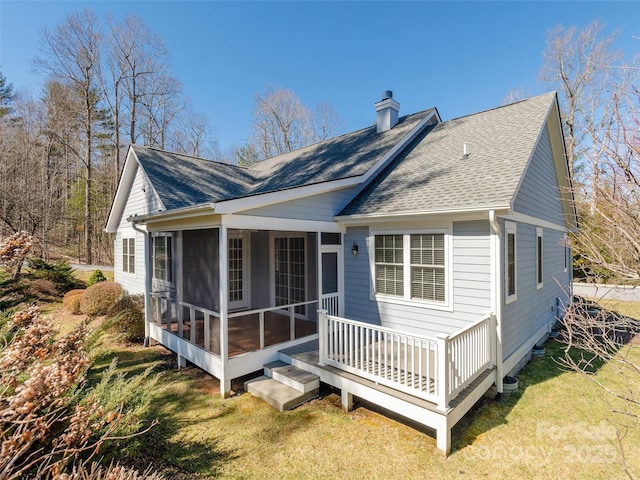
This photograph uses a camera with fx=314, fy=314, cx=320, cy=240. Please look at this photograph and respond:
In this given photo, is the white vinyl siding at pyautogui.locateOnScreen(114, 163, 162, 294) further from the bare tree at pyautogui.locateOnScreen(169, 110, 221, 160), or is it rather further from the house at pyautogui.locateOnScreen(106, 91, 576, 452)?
the bare tree at pyautogui.locateOnScreen(169, 110, 221, 160)

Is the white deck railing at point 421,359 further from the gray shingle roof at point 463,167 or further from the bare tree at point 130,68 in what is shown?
the bare tree at point 130,68

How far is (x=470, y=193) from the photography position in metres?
5.71

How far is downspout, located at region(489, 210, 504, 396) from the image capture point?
528cm

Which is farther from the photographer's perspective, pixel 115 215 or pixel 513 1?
pixel 115 215

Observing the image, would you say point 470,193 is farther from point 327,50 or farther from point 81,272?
point 81,272

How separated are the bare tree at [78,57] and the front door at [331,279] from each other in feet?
63.8

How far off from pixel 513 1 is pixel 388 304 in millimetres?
11457

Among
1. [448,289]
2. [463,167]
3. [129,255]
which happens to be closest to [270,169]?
[129,255]

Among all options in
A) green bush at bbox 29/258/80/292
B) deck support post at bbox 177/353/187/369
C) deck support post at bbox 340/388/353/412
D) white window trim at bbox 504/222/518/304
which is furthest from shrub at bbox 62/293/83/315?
white window trim at bbox 504/222/518/304

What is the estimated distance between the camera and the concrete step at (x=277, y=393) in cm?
508

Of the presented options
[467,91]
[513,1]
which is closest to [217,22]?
[513,1]

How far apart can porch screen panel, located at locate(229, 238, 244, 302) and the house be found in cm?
4

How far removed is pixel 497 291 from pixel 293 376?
381 centimetres

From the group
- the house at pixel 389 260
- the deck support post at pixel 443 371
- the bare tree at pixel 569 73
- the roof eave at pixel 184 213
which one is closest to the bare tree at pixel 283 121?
the house at pixel 389 260
